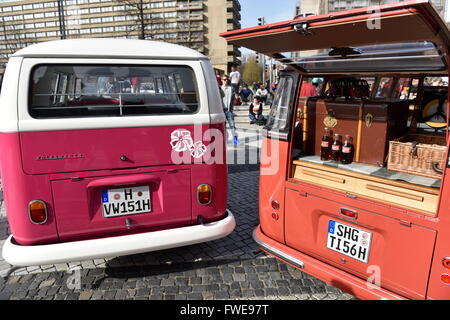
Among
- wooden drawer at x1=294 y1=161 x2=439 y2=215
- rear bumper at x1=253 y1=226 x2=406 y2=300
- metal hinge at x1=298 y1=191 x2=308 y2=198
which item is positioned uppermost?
wooden drawer at x1=294 y1=161 x2=439 y2=215

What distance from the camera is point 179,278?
10.5 ft

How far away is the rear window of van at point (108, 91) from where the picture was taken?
2.69m

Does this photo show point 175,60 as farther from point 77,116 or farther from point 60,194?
point 60,194

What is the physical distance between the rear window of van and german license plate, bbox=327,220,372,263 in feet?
5.49

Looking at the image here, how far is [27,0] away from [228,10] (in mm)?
61959

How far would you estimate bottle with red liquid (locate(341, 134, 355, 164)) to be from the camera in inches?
114

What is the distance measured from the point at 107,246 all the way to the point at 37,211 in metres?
0.64

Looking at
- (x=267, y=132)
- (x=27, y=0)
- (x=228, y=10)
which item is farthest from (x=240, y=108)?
(x=27, y=0)

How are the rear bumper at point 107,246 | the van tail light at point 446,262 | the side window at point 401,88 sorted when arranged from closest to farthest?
the van tail light at point 446,262
the rear bumper at point 107,246
the side window at point 401,88

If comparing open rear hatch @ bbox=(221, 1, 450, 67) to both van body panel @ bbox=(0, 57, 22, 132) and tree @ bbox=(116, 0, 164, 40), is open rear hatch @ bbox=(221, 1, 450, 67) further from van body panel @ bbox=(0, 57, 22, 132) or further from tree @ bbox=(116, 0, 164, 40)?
tree @ bbox=(116, 0, 164, 40)

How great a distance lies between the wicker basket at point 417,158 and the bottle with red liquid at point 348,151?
34 centimetres

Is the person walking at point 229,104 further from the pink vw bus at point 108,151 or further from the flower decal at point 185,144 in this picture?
the flower decal at point 185,144

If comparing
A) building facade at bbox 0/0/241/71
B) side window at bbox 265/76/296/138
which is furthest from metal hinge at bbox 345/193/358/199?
building facade at bbox 0/0/241/71

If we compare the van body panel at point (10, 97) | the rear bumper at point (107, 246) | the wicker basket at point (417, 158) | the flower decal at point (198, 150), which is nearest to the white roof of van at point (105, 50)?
the van body panel at point (10, 97)
